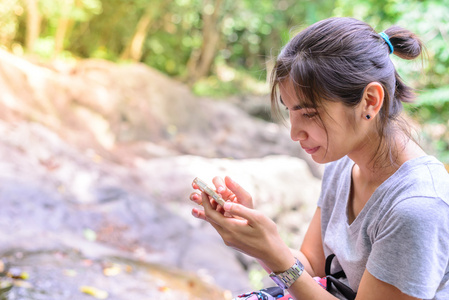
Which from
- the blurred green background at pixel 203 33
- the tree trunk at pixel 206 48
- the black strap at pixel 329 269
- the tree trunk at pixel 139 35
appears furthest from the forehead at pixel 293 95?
the tree trunk at pixel 206 48

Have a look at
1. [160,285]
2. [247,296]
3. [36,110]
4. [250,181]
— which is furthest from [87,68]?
[247,296]

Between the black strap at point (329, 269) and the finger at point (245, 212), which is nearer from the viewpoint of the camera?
the finger at point (245, 212)

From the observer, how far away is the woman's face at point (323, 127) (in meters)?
1.48

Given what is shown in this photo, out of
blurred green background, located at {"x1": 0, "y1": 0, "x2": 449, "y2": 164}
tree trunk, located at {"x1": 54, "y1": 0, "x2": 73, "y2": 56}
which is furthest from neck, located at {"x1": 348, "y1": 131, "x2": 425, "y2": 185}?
tree trunk, located at {"x1": 54, "y1": 0, "x2": 73, "y2": 56}

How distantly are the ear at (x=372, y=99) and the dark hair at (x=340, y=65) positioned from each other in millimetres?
19

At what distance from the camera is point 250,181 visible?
6.38m

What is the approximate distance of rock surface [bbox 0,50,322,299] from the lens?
3.51m

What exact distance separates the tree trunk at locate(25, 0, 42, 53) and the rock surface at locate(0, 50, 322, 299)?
3.88 feet

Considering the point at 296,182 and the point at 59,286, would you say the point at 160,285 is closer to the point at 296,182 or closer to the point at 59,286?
the point at 59,286

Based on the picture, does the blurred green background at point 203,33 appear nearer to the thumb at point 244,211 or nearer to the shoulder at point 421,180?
the shoulder at point 421,180

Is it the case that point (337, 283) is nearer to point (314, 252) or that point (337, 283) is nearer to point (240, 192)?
point (314, 252)

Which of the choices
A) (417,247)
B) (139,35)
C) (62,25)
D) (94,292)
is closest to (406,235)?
(417,247)

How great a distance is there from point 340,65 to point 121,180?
4.77 meters

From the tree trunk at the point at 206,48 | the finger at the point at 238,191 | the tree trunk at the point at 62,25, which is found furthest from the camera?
the tree trunk at the point at 206,48
